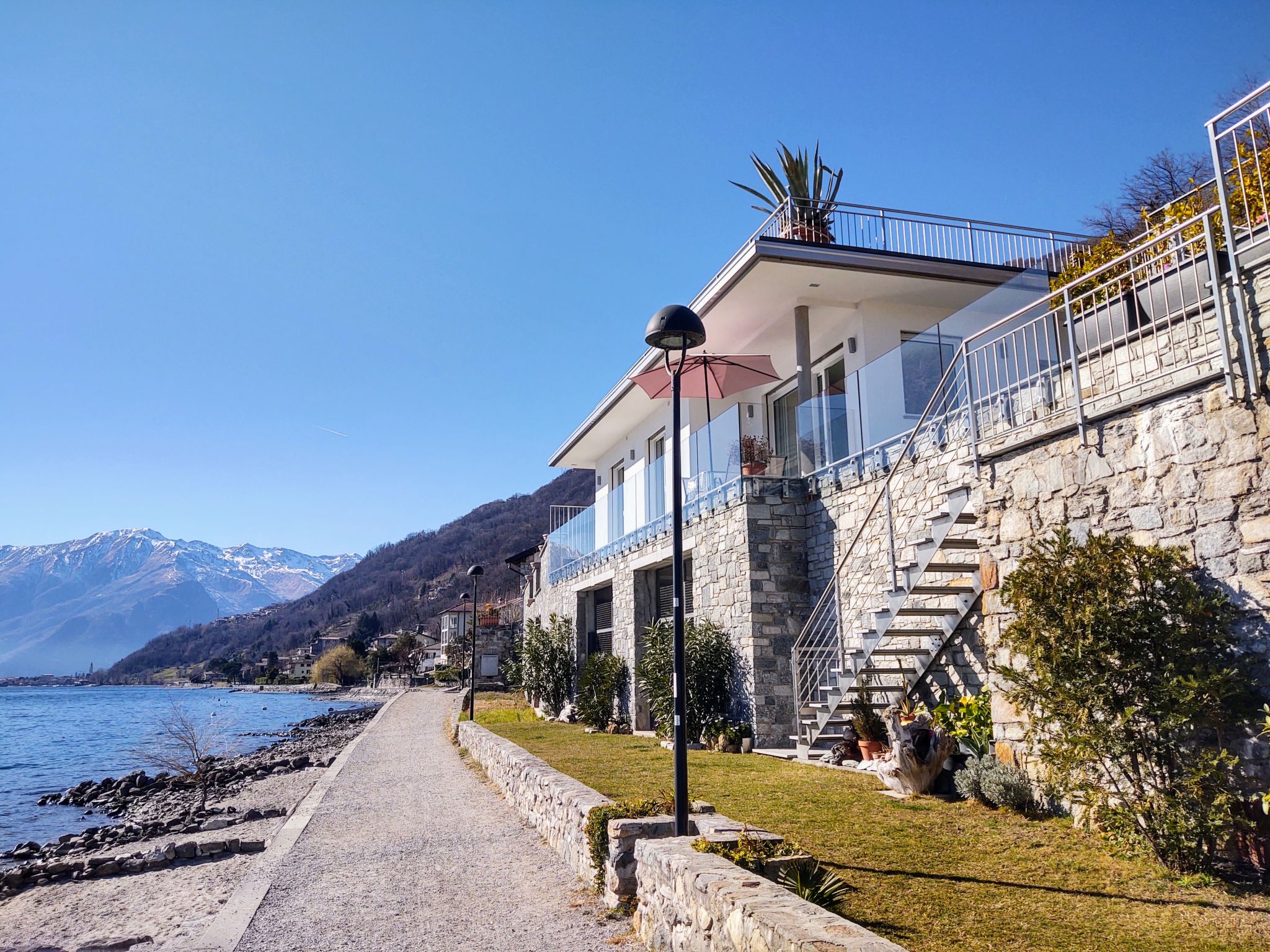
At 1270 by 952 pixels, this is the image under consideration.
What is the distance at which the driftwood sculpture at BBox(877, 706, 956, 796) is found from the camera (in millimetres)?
7461

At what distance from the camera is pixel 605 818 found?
5797 mm

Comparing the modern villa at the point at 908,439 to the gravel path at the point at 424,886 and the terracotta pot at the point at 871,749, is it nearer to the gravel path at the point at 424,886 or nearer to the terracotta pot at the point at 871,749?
the terracotta pot at the point at 871,749

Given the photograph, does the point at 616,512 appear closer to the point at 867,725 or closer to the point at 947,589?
the point at 867,725

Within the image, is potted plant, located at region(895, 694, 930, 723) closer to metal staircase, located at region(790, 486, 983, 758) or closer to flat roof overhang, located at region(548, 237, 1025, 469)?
metal staircase, located at region(790, 486, 983, 758)

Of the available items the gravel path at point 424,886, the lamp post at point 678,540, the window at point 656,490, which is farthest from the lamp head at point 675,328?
the window at point 656,490

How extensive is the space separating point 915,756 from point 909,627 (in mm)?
2340

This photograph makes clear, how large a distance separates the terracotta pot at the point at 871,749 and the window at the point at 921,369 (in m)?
3.95

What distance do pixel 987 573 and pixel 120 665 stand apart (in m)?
190

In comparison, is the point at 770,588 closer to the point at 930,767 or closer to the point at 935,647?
the point at 935,647

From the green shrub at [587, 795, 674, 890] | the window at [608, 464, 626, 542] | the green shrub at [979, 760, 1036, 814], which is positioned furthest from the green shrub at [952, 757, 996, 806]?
the window at [608, 464, 626, 542]

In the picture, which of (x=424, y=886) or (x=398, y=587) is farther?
(x=398, y=587)

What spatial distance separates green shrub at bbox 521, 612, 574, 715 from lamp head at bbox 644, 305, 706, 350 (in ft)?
53.1

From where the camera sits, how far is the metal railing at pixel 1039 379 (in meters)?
5.73

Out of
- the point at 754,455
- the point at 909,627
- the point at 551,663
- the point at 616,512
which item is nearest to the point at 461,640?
the point at 551,663
